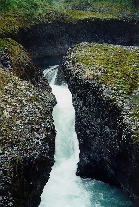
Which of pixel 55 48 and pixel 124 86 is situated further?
pixel 55 48

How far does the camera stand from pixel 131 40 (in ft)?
100

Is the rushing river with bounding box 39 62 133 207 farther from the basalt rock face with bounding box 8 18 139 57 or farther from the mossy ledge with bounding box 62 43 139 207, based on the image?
the basalt rock face with bounding box 8 18 139 57

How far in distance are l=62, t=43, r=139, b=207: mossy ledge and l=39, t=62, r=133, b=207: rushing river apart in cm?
51

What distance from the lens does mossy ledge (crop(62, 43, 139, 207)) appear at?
12812 millimetres

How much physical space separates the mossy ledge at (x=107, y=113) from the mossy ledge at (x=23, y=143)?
1.88 meters

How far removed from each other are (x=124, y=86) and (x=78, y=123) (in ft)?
9.88

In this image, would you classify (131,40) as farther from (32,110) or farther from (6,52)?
(32,110)

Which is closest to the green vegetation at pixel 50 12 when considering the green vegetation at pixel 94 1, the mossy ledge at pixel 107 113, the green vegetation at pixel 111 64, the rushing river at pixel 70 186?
the green vegetation at pixel 94 1

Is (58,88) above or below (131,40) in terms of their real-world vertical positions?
below

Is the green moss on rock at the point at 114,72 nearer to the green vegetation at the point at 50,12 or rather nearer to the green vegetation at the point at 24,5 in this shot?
the green vegetation at the point at 50,12

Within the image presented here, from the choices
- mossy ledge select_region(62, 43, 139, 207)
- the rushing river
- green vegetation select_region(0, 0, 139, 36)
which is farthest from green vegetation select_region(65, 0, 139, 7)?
the rushing river

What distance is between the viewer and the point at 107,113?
45.5 feet

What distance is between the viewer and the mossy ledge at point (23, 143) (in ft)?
38.8

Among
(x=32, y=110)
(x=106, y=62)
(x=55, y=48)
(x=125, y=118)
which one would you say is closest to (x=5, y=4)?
(x=55, y=48)
